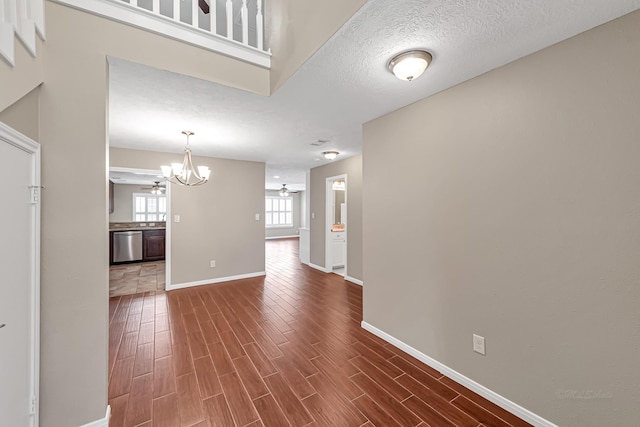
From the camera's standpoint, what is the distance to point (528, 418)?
1550 mm

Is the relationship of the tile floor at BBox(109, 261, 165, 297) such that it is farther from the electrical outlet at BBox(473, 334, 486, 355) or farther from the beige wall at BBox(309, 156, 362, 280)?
the electrical outlet at BBox(473, 334, 486, 355)

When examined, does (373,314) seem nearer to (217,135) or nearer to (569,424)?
(569,424)

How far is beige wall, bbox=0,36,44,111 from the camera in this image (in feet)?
3.56

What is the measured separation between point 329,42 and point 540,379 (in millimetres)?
2491

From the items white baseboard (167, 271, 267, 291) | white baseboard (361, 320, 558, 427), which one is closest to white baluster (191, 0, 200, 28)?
white baseboard (361, 320, 558, 427)

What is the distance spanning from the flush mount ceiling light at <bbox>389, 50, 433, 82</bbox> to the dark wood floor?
7.61 feet

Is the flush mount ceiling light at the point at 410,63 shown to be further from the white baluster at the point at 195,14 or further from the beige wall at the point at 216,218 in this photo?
the beige wall at the point at 216,218

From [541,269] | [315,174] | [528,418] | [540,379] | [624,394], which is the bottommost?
[528,418]

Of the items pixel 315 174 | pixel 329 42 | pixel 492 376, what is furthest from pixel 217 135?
pixel 492 376

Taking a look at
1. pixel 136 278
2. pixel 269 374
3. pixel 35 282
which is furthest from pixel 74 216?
pixel 136 278

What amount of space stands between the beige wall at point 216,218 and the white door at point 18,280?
3.02m

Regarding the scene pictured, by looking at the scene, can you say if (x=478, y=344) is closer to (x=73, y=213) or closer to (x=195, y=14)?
(x=73, y=213)

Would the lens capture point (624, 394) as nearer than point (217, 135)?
Yes

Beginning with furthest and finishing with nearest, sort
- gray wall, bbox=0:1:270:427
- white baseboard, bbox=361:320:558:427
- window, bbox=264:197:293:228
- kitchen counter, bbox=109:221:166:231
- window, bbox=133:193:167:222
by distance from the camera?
1. window, bbox=264:197:293:228
2. window, bbox=133:193:167:222
3. kitchen counter, bbox=109:221:166:231
4. white baseboard, bbox=361:320:558:427
5. gray wall, bbox=0:1:270:427
